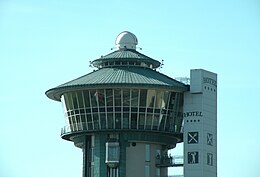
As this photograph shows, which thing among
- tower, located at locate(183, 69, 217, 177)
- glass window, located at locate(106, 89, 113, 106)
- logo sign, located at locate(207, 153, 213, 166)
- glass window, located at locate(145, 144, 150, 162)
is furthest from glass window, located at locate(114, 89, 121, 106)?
logo sign, located at locate(207, 153, 213, 166)

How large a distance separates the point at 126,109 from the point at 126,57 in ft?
26.2

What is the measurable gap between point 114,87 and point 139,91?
10.7ft

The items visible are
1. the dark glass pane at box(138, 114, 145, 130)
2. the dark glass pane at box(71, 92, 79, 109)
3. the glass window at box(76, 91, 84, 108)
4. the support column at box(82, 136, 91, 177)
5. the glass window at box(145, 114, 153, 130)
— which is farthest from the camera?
the support column at box(82, 136, 91, 177)

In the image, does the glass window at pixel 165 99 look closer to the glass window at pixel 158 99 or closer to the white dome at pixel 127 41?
the glass window at pixel 158 99

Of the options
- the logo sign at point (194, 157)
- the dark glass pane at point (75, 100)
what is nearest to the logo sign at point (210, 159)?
the logo sign at point (194, 157)

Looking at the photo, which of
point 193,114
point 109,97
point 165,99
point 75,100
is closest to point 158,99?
point 165,99

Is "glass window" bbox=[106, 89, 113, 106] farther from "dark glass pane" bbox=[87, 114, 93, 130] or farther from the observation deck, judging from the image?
"dark glass pane" bbox=[87, 114, 93, 130]

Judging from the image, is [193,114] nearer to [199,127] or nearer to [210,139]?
[199,127]

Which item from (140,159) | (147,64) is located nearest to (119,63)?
(147,64)

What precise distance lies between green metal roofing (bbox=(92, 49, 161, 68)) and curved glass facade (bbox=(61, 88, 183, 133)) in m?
6.10

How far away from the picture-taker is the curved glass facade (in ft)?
482

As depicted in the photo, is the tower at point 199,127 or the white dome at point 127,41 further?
the white dome at point 127,41

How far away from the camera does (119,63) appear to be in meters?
152

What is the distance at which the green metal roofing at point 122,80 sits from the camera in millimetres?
146250
